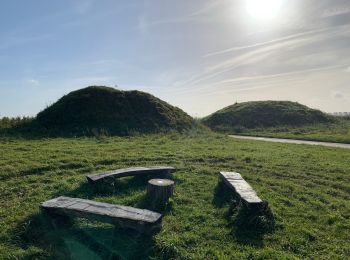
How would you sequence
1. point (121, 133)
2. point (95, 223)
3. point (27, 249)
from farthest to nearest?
point (121, 133) → point (95, 223) → point (27, 249)

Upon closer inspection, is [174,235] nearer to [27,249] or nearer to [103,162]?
[27,249]

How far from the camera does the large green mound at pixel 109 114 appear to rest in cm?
2416

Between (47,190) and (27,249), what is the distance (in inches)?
129

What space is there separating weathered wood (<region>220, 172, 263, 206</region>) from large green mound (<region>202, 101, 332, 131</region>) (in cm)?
3015

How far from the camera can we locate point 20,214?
23.1 ft

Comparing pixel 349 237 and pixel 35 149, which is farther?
pixel 35 149

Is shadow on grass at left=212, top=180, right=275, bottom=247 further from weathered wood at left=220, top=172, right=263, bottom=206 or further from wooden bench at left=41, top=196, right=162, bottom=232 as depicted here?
wooden bench at left=41, top=196, right=162, bottom=232

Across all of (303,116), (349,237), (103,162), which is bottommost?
(349,237)

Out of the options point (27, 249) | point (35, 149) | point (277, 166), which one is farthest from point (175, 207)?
point (35, 149)

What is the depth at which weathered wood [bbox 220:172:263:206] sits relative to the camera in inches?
265

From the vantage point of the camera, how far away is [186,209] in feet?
24.7

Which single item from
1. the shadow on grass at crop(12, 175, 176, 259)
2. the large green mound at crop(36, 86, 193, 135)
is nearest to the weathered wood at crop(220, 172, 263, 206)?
the shadow on grass at crop(12, 175, 176, 259)

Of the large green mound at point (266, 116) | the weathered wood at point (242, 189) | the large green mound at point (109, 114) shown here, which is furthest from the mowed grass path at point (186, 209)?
the large green mound at point (266, 116)

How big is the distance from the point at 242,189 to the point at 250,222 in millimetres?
1226
